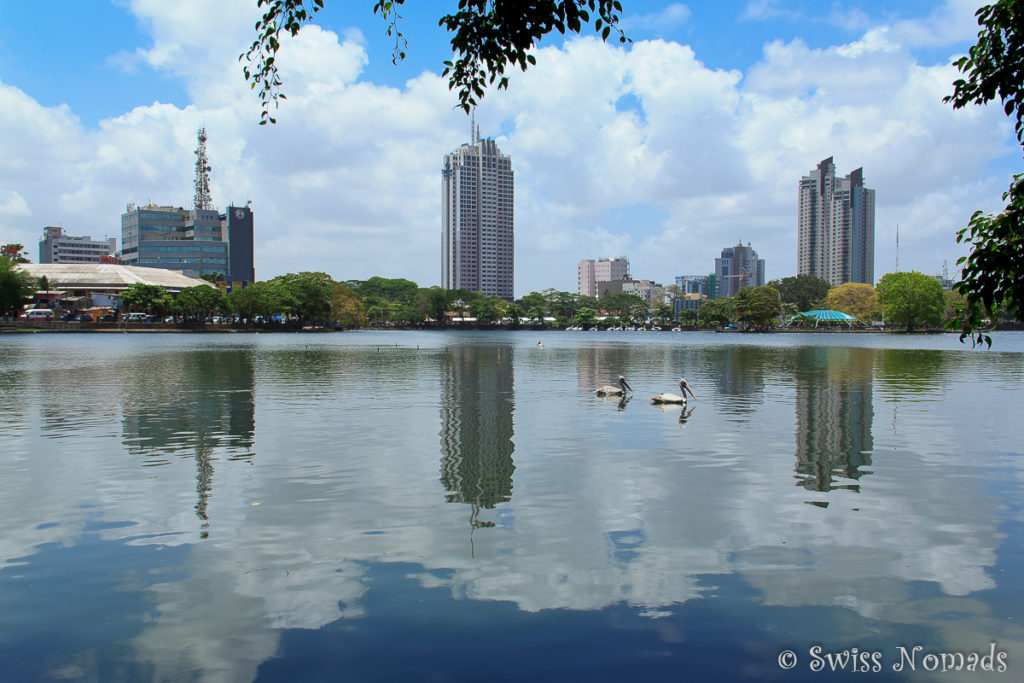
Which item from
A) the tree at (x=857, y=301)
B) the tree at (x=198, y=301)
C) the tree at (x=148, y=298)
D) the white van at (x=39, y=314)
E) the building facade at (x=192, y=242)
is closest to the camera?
the white van at (x=39, y=314)

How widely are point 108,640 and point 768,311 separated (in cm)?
15118

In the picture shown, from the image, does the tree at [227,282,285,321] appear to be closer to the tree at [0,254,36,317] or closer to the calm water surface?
the tree at [0,254,36,317]

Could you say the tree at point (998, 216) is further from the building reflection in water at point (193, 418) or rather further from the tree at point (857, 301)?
the tree at point (857, 301)

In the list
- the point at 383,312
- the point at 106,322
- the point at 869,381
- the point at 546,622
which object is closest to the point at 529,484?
the point at 546,622

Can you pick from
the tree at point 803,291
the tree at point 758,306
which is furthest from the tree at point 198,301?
the tree at point 803,291

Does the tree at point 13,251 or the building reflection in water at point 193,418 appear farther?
the tree at point 13,251

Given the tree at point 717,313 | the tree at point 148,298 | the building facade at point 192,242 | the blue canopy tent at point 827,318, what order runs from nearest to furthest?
the tree at point 148,298, the blue canopy tent at point 827,318, the tree at point 717,313, the building facade at point 192,242

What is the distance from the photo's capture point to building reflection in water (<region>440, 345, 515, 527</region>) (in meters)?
10.8

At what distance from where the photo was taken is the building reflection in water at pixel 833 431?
40.1 feet

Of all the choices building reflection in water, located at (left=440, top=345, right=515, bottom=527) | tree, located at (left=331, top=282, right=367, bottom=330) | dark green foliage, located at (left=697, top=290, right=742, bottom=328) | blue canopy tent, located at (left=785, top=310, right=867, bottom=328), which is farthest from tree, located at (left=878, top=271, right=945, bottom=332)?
building reflection in water, located at (left=440, top=345, right=515, bottom=527)

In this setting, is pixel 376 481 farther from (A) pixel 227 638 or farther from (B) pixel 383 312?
(B) pixel 383 312

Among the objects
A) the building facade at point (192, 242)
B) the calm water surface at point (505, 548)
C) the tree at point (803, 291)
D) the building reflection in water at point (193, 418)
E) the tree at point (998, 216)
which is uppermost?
the building facade at point (192, 242)

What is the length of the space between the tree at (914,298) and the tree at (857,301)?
25.7m

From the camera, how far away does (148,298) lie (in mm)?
110188
